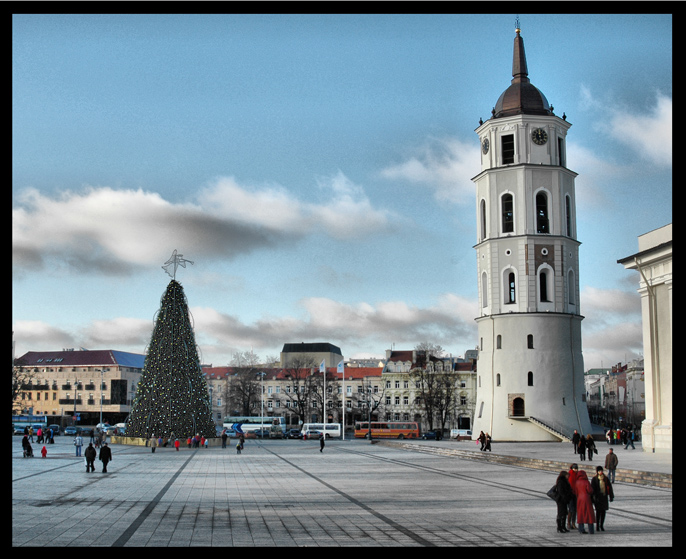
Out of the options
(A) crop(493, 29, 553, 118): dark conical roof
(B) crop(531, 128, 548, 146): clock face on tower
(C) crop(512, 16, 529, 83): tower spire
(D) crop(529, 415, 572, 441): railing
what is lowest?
(D) crop(529, 415, 572, 441): railing

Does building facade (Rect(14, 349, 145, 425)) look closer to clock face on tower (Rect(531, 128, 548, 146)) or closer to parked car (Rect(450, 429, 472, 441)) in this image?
parked car (Rect(450, 429, 472, 441))

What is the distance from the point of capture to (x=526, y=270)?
60.7 meters

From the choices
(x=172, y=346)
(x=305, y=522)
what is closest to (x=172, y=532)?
(x=305, y=522)

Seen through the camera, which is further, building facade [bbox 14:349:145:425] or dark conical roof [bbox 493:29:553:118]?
building facade [bbox 14:349:145:425]

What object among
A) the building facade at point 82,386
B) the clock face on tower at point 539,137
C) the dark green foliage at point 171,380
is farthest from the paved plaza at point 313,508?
the building facade at point 82,386

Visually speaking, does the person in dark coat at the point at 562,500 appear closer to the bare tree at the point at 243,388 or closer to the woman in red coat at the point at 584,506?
the woman in red coat at the point at 584,506

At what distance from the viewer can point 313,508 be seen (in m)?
18.9

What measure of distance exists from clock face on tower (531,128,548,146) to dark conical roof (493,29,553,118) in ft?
5.58

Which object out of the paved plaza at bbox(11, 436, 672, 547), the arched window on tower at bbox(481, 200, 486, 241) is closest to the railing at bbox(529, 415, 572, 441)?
the arched window on tower at bbox(481, 200, 486, 241)

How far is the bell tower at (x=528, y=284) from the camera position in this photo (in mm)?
60250

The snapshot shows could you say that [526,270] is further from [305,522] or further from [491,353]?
[305,522]

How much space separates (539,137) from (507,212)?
6.23 metres

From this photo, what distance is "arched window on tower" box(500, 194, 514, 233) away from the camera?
62.3 meters

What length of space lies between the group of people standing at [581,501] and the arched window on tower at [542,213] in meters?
48.4
